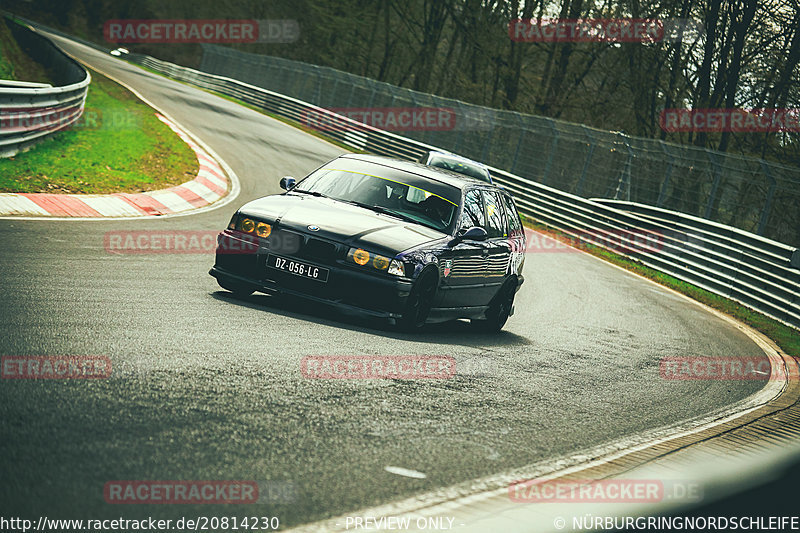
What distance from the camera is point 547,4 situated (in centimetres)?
4069

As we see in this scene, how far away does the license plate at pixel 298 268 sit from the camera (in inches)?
309

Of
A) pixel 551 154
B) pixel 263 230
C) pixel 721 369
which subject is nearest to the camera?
pixel 263 230

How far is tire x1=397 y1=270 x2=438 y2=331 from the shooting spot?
8031 mm

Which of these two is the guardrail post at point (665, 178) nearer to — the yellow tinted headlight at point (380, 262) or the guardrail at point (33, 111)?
the guardrail at point (33, 111)

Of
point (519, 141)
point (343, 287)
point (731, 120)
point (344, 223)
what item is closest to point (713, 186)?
point (519, 141)

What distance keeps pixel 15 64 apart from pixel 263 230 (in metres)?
23.9

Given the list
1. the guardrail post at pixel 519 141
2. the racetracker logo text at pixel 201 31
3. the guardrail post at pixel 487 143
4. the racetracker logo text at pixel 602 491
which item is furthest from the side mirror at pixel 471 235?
the racetracker logo text at pixel 201 31

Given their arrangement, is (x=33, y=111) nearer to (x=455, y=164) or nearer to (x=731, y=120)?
(x=455, y=164)

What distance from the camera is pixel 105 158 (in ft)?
55.2

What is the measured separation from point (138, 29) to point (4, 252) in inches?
3059

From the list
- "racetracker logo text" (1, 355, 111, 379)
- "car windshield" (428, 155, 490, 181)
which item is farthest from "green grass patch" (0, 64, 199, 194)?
"racetracker logo text" (1, 355, 111, 379)

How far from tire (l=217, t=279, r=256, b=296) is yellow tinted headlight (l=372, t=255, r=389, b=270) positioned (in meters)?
1.22

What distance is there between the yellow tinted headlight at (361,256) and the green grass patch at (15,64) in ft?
63.4

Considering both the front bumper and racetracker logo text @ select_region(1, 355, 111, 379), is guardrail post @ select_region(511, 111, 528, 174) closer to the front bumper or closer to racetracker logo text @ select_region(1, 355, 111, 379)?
the front bumper
